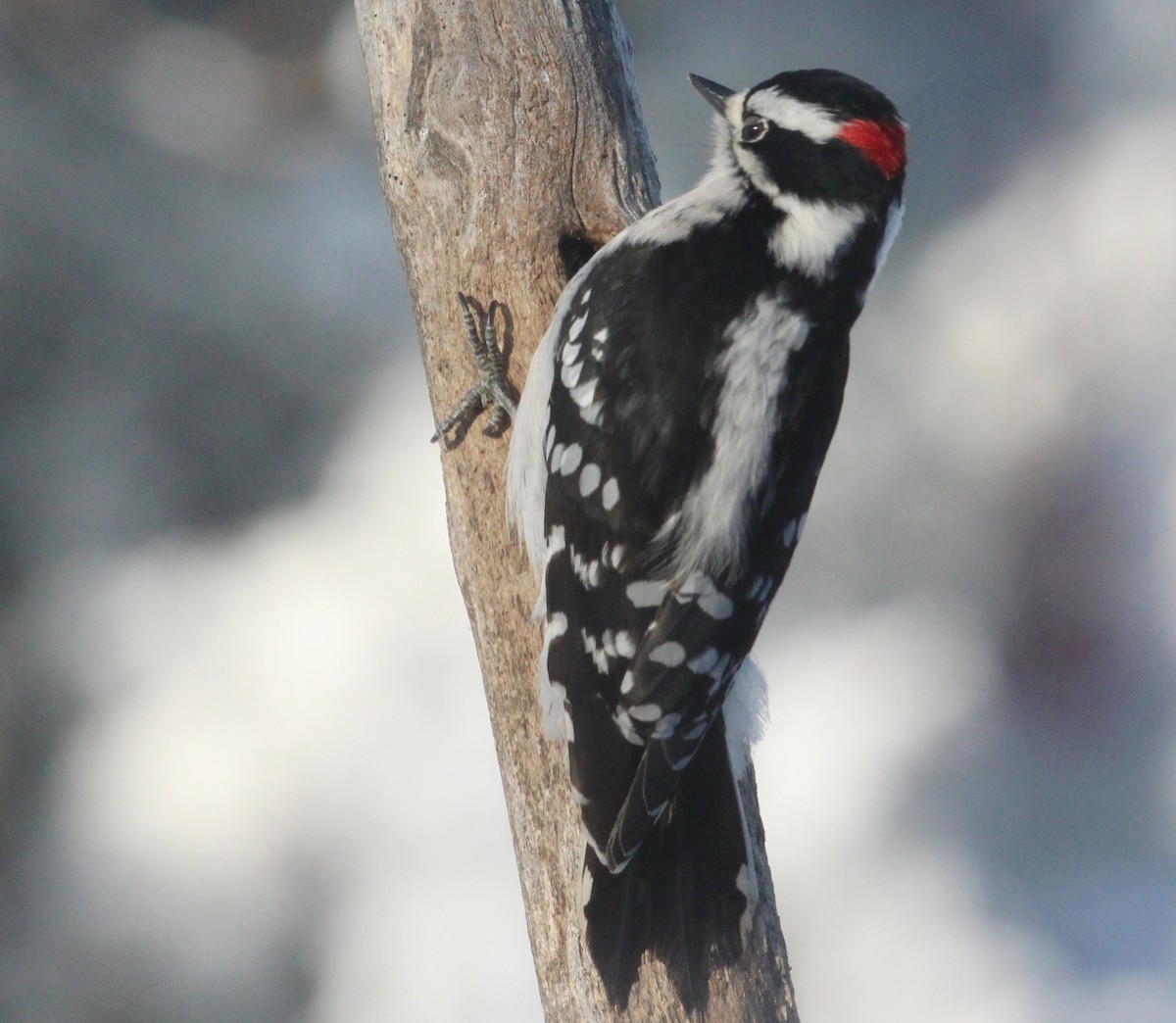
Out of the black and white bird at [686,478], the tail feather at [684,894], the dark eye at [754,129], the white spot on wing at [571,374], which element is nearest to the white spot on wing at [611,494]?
the black and white bird at [686,478]

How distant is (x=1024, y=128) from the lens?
8.14 feet

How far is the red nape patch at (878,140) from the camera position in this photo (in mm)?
1097

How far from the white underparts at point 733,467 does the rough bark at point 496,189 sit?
20cm

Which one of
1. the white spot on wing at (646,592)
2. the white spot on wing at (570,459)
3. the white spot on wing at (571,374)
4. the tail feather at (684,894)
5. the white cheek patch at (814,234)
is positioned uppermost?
the white cheek patch at (814,234)

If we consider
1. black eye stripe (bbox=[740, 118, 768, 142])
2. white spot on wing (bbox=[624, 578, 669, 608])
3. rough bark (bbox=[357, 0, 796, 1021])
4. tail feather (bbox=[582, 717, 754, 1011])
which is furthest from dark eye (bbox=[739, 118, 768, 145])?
tail feather (bbox=[582, 717, 754, 1011])

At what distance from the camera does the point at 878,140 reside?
1102 mm

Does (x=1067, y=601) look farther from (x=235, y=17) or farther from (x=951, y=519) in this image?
(x=235, y=17)

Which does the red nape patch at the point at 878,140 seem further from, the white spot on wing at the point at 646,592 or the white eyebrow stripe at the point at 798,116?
the white spot on wing at the point at 646,592

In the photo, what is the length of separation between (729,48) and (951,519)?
1074mm

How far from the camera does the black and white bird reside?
1.03m

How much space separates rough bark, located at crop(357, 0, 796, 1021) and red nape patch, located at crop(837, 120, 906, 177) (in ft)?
0.83

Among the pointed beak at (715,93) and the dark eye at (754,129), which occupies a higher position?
the pointed beak at (715,93)

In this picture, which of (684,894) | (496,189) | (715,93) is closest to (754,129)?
(715,93)

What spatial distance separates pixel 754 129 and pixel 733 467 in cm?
37
